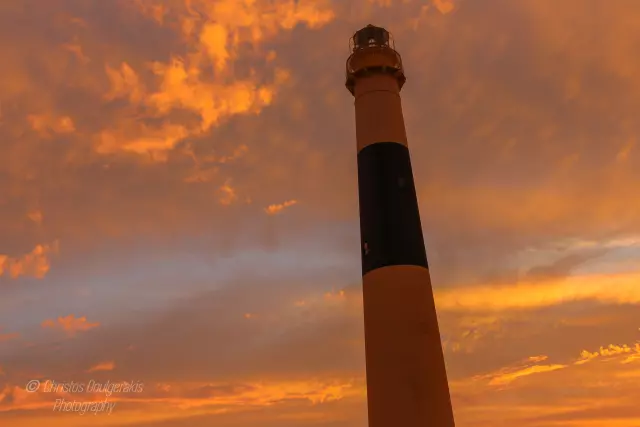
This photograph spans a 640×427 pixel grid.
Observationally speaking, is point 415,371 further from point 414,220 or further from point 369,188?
point 369,188

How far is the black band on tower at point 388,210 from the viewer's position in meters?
17.0

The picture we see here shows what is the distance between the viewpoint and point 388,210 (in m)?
17.5

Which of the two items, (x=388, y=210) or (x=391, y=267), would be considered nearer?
(x=391, y=267)

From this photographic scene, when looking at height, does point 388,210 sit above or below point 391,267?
above

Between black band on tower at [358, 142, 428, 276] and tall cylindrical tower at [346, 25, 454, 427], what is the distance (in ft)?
0.11

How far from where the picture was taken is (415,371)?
1538 cm

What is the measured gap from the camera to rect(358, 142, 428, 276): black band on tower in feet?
55.8

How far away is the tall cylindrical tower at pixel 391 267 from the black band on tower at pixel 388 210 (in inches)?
1.4

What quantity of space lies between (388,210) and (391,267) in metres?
2.08

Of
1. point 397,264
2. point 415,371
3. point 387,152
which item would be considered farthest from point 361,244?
point 415,371

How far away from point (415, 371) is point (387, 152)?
7.67 meters

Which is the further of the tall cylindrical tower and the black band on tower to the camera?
the black band on tower

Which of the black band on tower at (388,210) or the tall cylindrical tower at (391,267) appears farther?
the black band on tower at (388,210)

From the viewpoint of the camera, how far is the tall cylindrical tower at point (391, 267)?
15328 mm
